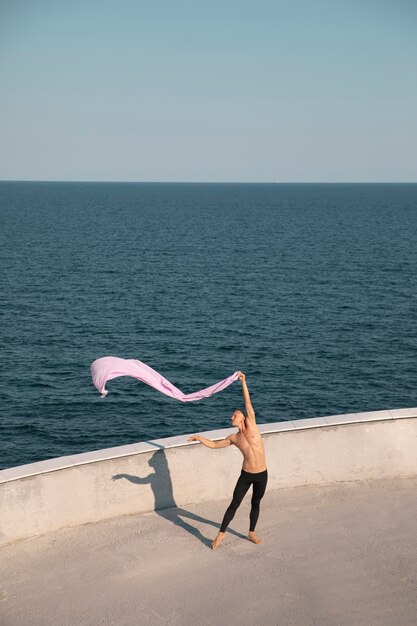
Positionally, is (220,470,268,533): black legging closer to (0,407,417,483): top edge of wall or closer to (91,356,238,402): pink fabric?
(0,407,417,483): top edge of wall

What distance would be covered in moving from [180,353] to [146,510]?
109ft

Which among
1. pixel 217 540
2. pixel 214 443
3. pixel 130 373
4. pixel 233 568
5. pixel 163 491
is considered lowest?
pixel 233 568

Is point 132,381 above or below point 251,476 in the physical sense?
below

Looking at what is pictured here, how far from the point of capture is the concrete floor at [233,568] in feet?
25.1

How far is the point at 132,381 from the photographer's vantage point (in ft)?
125

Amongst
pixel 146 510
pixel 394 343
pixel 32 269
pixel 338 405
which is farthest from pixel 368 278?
pixel 146 510

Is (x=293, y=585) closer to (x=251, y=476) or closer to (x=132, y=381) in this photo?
(x=251, y=476)

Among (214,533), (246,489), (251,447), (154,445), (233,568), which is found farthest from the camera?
(154,445)

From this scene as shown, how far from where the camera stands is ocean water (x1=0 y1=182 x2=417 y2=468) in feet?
111

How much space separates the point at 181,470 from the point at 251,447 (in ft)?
4.46

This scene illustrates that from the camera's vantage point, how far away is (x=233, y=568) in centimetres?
848

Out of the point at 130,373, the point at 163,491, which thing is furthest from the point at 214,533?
the point at 130,373

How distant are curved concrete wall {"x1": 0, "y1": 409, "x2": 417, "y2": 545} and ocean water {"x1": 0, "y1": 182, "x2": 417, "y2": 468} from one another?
20.6m

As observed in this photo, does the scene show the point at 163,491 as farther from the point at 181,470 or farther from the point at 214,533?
the point at 214,533
